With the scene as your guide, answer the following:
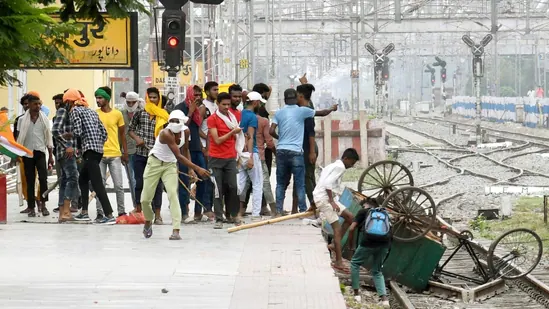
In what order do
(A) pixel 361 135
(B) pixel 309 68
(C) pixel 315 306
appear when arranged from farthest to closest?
1. (B) pixel 309 68
2. (A) pixel 361 135
3. (C) pixel 315 306

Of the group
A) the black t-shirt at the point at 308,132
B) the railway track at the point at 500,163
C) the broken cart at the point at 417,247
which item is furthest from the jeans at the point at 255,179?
the railway track at the point at 500,163

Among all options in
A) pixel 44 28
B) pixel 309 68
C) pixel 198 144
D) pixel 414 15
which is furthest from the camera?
pixel 309 68

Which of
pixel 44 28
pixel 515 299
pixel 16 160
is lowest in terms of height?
pixel 515 299

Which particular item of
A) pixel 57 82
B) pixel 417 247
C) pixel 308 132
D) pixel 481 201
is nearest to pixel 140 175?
pixel 308 132

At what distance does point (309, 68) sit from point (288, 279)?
12226 cm

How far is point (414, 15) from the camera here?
2904 inches

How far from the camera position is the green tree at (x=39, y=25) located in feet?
24.2

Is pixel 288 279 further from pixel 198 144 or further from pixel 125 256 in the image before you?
pixel 198 144

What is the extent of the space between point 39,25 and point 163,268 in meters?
4.61

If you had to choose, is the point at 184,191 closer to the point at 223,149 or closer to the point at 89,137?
the point at 223,149

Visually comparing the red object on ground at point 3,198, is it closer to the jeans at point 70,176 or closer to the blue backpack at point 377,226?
the jeans at point 70,176

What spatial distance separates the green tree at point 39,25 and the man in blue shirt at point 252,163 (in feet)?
22.4

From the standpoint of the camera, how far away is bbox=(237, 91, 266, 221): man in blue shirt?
15883mm

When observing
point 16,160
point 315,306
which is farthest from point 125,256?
point 16,160
